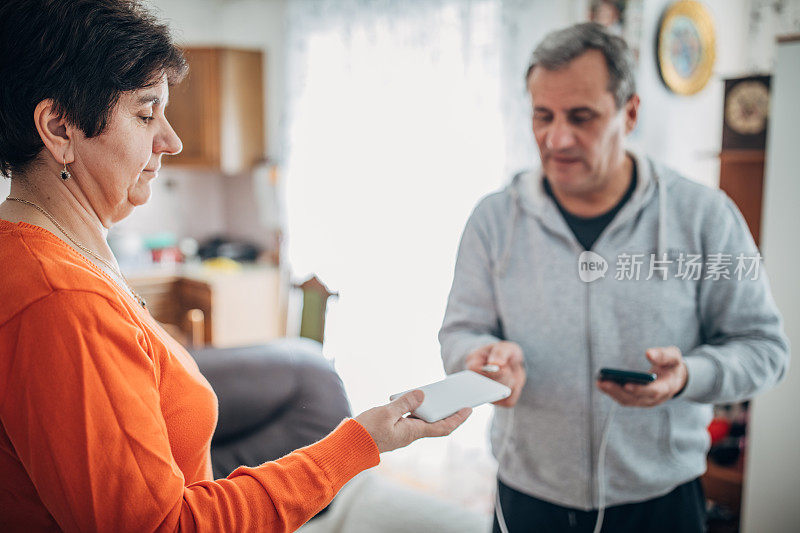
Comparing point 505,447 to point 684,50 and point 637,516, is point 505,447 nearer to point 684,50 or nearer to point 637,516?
point 637,516

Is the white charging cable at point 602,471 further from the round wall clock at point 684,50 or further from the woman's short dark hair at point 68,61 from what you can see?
the round wall clock at point 684,50

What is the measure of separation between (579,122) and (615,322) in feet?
0.99

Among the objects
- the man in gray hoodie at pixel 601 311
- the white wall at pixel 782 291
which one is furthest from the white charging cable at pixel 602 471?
the white wall at pixel 782 291

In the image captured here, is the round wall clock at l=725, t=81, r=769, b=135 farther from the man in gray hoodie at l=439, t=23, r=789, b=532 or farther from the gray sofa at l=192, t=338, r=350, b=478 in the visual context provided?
the gray sofa at l=192, t=338, r=350, b=478

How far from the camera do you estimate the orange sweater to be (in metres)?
0.48

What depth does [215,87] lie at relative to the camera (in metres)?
3.37

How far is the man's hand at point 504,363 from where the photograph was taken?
34.4 inches

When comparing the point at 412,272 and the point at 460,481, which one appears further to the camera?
the point at 460,481

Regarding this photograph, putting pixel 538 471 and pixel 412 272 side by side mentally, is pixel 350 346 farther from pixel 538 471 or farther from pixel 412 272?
pixel 538 471

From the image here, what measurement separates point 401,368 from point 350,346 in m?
0.30

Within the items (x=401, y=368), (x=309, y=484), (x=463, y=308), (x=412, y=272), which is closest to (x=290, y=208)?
(x=412, y=272)

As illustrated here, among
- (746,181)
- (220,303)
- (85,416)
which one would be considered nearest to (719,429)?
(746,181)

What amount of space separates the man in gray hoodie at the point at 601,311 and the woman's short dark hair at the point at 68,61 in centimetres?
57

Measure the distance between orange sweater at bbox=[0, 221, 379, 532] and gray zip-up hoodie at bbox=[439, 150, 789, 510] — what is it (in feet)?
1.60
